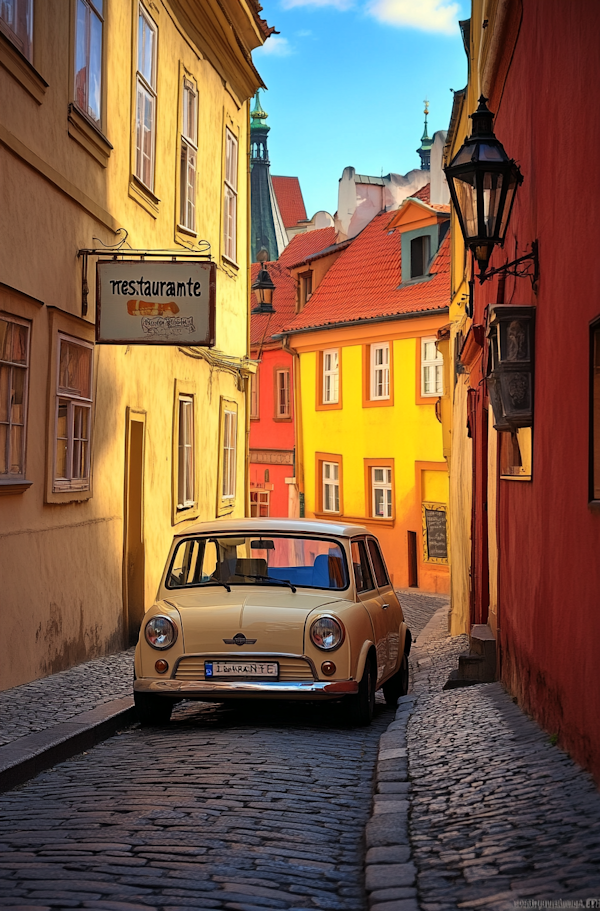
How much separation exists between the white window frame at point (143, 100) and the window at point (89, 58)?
1.61 meters

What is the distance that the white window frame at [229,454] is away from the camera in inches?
821

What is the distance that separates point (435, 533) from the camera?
1231 inches

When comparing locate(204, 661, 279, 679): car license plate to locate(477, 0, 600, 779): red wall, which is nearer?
locate(477, 0, 600, 779): red wall

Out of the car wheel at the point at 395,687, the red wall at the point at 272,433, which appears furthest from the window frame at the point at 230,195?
the red wall at the point at 272,433

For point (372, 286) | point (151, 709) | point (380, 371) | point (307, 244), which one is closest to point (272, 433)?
point (372, 286)

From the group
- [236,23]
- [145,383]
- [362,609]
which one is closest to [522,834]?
[362,609]

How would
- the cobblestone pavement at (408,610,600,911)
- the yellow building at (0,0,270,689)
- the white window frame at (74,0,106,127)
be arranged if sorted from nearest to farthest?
the cobblestone pavement at (408,610,600,911) → the yellow building at (0,0,270,689) → the white window frame at (74,0,106,127)

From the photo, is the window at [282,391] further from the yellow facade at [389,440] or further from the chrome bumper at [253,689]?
the chrome bumper at [253,689]

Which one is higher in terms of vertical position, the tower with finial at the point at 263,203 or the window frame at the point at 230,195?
the tower with finial at the point at 263,203

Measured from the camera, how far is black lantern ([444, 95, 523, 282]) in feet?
27.7

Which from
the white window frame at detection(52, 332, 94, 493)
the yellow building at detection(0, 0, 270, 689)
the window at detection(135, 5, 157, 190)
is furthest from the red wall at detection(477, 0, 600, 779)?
the window at detection(135, 5, 157, 190)

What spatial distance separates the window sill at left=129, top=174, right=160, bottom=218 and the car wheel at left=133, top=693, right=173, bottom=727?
7384 millimetres

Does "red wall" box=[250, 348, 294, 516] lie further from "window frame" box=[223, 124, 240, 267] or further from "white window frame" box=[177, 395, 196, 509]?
"white window frame" box=[177, 395, 196, 509]

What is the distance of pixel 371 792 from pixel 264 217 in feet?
233
